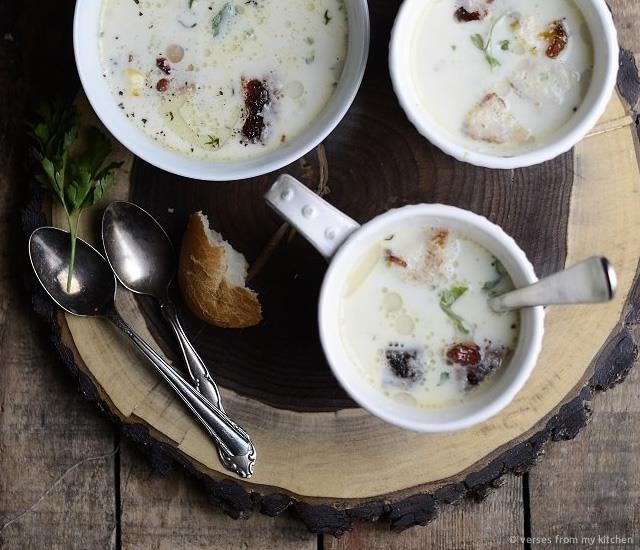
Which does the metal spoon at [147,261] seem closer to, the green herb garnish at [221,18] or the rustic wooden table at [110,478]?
the rustic wooden table at [110,478]

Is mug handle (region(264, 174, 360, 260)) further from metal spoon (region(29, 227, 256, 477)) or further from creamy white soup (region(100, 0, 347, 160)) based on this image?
metal spoon (region(29, 227, 256, 477))

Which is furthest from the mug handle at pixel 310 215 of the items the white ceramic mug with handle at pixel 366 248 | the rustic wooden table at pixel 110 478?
the rustic wooden table at pixel 110 478

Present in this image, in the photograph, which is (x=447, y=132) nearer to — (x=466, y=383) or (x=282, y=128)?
(x=282, y=128)

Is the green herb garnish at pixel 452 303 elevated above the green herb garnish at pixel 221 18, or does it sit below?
below

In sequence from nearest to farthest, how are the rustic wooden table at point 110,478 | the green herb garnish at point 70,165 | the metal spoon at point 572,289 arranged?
the metal spoon at point 572,289 → the green herb garnish at point 70,165 → the rustic wooden table at point 110,478

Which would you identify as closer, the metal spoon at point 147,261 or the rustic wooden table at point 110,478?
the metal spoon at point 147,261

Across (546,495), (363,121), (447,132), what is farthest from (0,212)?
(546,495)
